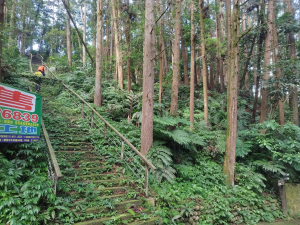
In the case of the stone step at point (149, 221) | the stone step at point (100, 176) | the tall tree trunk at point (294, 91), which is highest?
the tall tree trunk at point (294, 91)

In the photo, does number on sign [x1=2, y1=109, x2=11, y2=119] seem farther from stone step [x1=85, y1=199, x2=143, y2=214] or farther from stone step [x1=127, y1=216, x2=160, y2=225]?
stone step [x1=127, y1=216, x2=160, y2=225]

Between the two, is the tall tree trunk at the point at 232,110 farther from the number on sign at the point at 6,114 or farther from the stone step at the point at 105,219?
the number on sign at the point at 6,114

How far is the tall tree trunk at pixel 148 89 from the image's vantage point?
19.1 feet

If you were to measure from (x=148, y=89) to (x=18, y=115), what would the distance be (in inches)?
136

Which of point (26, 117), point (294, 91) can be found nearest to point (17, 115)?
point (26, 117)

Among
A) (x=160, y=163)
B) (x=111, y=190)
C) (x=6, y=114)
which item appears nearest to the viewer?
(x=6, y=114)

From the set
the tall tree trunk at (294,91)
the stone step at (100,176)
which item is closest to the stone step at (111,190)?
the stone step at (100,176)

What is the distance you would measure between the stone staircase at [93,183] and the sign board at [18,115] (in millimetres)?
1252

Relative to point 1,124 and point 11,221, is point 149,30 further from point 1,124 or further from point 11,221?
point 11,221

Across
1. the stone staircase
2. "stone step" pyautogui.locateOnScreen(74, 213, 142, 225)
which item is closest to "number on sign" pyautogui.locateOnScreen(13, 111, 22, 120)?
the stone staircase

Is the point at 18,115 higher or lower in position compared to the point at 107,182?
higher

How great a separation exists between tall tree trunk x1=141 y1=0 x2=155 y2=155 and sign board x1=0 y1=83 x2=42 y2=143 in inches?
113

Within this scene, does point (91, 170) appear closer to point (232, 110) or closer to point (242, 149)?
point (232, 110)

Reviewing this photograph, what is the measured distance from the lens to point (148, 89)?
5949mm
